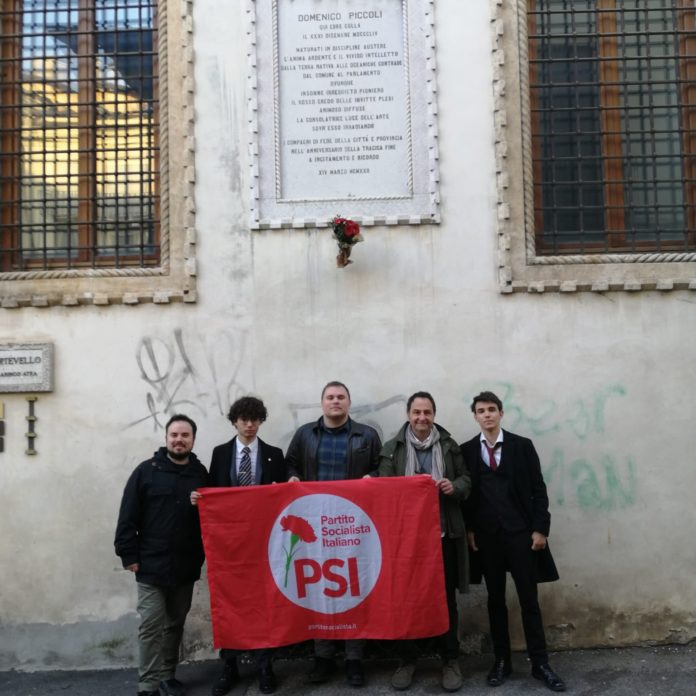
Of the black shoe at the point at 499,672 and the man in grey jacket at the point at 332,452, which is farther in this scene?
the man in grey jacket at the point at 332,452

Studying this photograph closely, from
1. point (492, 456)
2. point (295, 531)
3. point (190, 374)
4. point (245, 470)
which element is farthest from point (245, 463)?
point (492, 456)

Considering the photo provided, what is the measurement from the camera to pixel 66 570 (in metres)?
6.11

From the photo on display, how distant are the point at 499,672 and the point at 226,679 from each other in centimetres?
Result: 179

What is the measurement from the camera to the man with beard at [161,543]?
515 cm

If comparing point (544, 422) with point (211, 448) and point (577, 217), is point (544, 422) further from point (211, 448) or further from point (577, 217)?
point (211, 448)

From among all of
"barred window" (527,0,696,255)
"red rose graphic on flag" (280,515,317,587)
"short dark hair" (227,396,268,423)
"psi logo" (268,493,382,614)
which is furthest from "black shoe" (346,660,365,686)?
"barred window" (527,0,696,255)

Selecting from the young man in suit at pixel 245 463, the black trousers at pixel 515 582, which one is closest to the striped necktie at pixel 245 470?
the young man in suit at pixel 245 463

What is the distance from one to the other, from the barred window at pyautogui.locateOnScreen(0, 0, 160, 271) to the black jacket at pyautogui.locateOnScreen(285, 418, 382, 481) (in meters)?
2.00

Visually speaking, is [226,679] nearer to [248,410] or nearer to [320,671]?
[320,671]

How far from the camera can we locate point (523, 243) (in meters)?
6.20

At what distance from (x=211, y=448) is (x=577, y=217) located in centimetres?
338

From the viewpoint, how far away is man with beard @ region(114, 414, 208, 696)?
515 centimetres

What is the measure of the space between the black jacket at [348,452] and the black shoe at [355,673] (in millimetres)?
1207

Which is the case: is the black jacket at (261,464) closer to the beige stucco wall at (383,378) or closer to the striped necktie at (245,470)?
the striped necktie at (245,470)
